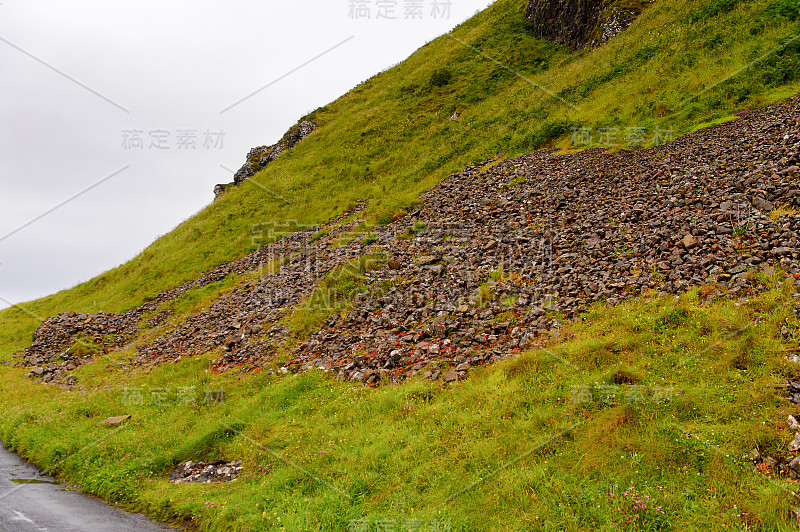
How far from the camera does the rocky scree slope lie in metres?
12.7

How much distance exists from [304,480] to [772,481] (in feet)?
28.9

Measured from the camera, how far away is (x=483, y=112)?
3981 cm

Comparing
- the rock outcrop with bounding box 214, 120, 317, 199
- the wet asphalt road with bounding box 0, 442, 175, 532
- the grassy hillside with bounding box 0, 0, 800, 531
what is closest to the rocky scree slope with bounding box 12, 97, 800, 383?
the grassy hillside with bounding box 0, 0, 800, 531

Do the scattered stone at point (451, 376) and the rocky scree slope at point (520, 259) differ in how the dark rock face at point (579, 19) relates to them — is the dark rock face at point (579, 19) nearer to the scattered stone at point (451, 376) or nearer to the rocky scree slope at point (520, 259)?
the rocky scree slope at point (520, 259)

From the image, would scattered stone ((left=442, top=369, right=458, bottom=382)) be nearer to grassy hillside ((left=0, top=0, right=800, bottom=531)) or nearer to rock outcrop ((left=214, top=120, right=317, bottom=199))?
grassy hillside ((left=0, top=0, right=800, bottom=531))

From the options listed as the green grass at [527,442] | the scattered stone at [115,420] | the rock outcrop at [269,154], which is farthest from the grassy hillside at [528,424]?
the rock outcrop at [269,154]

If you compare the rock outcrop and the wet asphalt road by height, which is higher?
the rock outcrop

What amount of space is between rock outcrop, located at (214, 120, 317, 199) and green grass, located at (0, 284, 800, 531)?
43.9 meters

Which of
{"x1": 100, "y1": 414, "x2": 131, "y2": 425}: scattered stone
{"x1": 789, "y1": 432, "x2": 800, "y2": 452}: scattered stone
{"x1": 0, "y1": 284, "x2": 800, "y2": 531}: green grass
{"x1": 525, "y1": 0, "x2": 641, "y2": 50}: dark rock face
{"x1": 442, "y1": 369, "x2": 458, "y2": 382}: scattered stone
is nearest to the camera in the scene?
{"x1": 789, "y1": 432, "x2": 800, "y2": 452}: scattered stone

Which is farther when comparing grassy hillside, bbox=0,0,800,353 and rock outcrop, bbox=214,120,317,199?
rock outcrop, bbox=214,120,317,199

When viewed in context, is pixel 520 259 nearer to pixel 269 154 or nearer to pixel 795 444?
pixel 795 444

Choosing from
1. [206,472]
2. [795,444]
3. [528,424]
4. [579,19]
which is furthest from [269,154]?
[795,444]

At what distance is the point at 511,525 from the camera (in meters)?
7.35

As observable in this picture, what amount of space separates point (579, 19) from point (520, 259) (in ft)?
138
